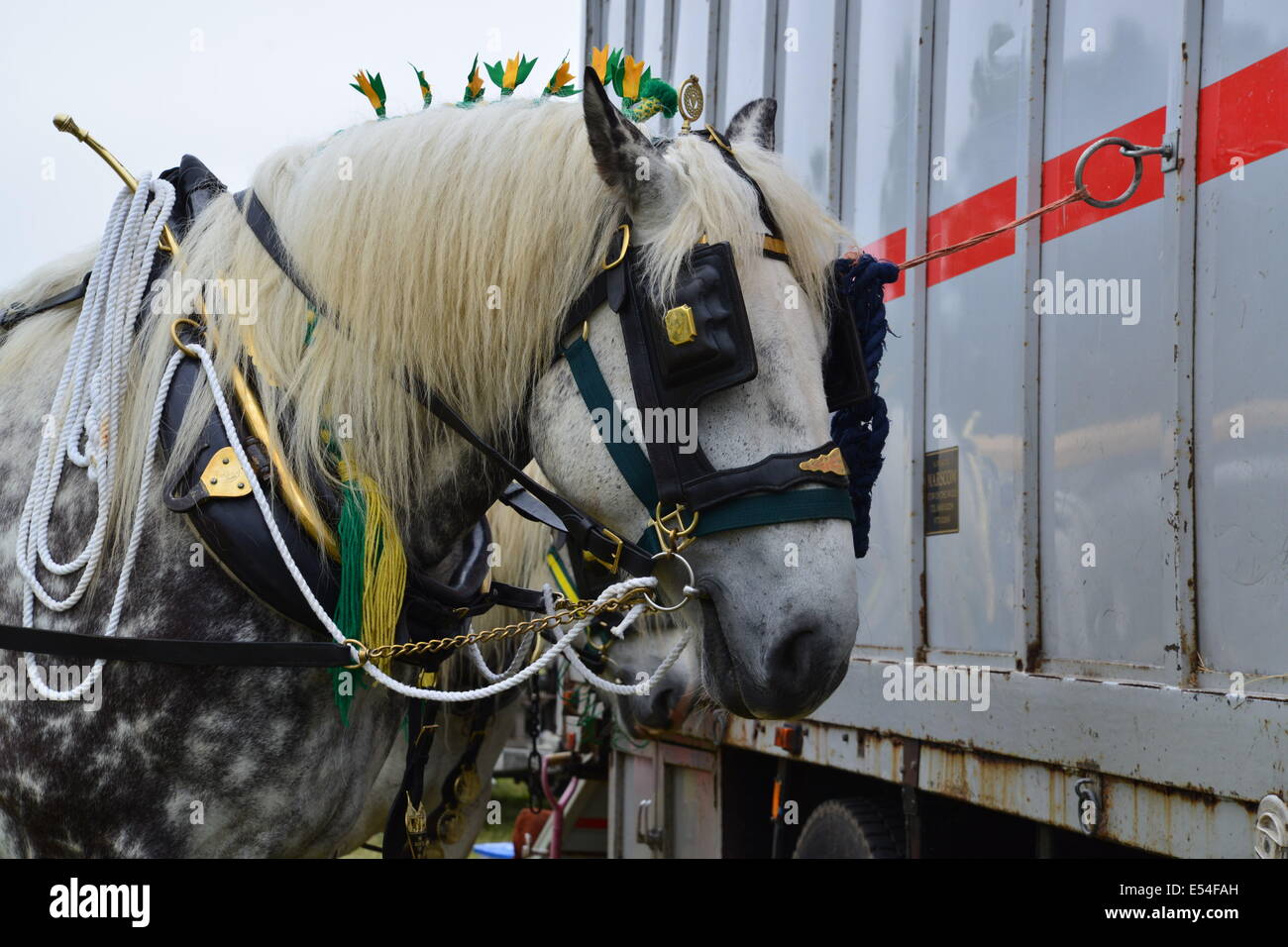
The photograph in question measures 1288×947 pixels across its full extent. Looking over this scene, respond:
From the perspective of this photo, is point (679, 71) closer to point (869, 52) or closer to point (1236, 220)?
point (869, 52)

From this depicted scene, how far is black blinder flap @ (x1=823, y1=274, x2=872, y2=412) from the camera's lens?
2.15m

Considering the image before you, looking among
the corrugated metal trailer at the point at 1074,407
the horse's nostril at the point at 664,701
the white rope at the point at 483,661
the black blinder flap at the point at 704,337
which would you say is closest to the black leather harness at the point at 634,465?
the black blinder flap at the point at 704,337

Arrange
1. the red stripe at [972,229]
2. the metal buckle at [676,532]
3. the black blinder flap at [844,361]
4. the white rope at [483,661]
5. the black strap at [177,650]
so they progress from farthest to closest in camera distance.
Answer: the red stripe at [972,229]
the white rope at [483,661]
the black blinder flap at [844,361]
the black strap at [177,650]
the metal buckle at [676,532]

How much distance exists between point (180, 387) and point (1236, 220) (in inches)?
74.8

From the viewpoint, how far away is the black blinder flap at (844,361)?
215 cm

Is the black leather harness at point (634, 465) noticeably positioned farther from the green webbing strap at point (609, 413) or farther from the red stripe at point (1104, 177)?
the red stripe at point (1104, 177)

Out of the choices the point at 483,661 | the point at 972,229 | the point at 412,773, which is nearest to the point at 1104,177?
the point at 972,229

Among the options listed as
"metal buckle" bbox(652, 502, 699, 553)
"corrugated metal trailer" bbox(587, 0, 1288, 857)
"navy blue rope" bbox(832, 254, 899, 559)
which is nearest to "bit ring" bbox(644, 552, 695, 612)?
"metal buckle" bbox(652, 502, 699, 553)

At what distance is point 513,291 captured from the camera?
6.83ft

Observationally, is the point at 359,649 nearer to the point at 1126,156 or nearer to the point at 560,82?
the point at 560,82

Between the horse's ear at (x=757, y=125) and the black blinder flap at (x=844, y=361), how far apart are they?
469 millimetres

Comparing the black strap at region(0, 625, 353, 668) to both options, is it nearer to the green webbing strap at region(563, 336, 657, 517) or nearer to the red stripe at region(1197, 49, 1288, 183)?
the green webbing strap at region(563, 336, 657, 517)
